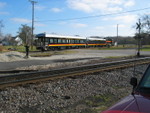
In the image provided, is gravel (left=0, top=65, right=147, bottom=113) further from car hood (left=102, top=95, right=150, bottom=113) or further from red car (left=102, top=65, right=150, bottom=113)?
car hood (left=102, top=95, right=150, bottom=113)

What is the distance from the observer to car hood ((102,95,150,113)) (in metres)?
2.80

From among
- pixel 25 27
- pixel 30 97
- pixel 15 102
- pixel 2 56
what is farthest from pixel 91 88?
pixel 25 27

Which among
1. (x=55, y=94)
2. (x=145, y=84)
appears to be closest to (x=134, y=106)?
(x=145, y=84)

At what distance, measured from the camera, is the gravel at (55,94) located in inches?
266

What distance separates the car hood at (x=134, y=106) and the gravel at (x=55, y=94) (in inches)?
139

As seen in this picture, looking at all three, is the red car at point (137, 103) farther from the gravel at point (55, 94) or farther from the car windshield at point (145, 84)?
the gravel at point (55, 94)

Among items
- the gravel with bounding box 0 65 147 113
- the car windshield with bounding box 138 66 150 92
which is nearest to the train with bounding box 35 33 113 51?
the gravel with bounding box 0 65 147 113

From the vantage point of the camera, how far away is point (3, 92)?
7.97m

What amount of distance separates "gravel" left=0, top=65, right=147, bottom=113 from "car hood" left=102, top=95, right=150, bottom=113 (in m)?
3.53

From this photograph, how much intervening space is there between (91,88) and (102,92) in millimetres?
716

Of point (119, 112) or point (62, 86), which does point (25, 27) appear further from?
point (119, 112)

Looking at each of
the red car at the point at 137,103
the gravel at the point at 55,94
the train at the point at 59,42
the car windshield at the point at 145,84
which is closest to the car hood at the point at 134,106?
the red car at the point at 137,103

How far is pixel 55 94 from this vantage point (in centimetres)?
819

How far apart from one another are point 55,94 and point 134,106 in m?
5.49
